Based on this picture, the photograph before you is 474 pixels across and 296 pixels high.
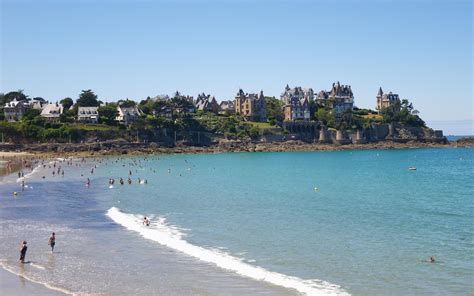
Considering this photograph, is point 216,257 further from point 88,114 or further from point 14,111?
point 14,111

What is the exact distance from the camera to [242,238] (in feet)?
95.6

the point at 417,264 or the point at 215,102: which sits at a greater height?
the point at 215,102

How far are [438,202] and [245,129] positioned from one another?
98.0 metres

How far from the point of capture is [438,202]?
44.3 m

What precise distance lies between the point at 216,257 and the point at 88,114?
110432 millimetres

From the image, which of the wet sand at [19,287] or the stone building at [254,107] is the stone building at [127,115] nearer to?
the stone building at [254,107]

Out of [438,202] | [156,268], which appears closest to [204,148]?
[438,202]

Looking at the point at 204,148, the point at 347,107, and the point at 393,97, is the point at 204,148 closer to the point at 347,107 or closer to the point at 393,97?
the point at 347,107

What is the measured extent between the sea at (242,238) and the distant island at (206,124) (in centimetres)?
6184

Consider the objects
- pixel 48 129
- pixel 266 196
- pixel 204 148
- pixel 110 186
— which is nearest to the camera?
pixel 266 196

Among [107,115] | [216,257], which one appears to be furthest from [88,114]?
[216,257]

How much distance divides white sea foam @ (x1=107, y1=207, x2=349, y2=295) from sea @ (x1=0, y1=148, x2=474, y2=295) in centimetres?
7

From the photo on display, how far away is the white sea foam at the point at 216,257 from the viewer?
20.1 meters

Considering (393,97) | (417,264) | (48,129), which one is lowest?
(417,264)
